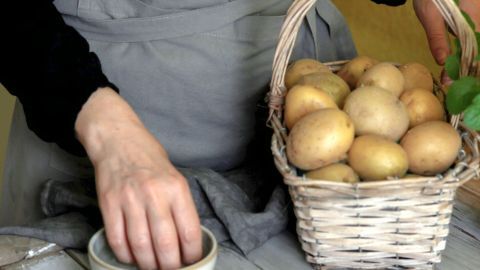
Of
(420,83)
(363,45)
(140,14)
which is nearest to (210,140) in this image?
(140,14)

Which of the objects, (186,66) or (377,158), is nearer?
(377,158)

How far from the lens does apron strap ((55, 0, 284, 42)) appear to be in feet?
3.08

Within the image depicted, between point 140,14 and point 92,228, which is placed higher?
point 140,14

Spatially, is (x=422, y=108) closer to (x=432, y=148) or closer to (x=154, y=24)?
(x=432, y=148)

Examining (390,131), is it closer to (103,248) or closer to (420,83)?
(420,83)

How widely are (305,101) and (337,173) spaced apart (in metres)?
0.09

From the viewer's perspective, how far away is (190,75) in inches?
37.7

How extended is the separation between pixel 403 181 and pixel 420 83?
20 centimetres

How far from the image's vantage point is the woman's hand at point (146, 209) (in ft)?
2.21

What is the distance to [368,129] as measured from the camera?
77cm

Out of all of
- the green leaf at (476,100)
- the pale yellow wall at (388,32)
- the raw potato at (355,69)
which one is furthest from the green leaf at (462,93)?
the pale yellow wall at (388,32)

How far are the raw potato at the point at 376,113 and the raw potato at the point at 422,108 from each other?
24 millimetres

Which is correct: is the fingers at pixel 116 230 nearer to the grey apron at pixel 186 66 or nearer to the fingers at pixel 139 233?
the fingers at pixel 139 233

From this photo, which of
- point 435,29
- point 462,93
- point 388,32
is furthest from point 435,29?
point 388,32
